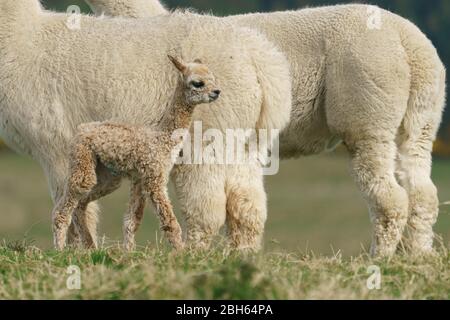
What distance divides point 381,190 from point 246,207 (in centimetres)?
184

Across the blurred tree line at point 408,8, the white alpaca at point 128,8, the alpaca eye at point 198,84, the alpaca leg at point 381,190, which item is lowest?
the blurred tree line at point 408,8

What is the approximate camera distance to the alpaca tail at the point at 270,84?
8.09 metres

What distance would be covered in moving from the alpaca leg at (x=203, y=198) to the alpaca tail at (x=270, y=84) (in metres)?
0.53

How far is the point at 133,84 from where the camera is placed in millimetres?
8172

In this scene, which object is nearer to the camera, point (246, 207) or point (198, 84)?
point (198, 84)

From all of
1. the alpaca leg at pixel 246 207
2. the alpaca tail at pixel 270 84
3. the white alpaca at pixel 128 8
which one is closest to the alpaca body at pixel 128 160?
the alpaca leg at pixel 246 207

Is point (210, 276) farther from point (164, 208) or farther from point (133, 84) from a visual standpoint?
point (133, 84)

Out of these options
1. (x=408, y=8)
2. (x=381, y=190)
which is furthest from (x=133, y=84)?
(x=408, y=8)

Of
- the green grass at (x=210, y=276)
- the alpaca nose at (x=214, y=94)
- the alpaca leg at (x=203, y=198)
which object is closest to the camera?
the green grass at (x=210, y=276)

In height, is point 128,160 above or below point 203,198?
above

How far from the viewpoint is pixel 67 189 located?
7590 mm

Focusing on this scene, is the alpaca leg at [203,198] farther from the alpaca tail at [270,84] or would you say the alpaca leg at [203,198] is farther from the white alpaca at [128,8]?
the white alpaca at [128,8]
